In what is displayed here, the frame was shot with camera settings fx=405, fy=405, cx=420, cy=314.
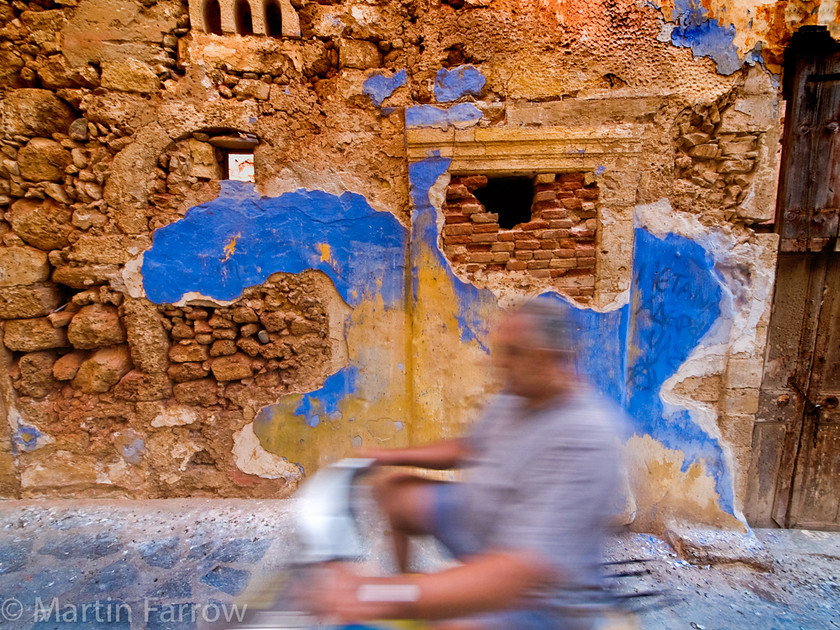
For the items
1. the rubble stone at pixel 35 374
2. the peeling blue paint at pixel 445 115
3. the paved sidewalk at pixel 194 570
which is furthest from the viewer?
the rubble stone at pixel 35 374

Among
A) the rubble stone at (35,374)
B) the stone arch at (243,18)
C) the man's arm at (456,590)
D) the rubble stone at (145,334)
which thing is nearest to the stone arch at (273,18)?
the stone arch at (243,18)

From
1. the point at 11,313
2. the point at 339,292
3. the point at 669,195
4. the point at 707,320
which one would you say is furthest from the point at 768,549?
the point at 11,313

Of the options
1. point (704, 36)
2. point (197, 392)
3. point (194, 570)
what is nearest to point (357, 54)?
point (704, 36)

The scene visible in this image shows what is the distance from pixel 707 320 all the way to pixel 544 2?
7.44ft

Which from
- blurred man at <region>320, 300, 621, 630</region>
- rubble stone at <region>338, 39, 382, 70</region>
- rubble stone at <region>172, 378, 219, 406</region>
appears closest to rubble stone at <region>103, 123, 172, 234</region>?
rubble stone at <region>172, 378, 219, 406</region>

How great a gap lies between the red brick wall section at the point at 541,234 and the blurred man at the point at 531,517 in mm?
1264

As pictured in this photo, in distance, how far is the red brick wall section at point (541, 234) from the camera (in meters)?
2.57

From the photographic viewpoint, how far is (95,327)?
2865 mm

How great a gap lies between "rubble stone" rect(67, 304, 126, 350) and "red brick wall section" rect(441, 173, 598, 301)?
2429 millimetres

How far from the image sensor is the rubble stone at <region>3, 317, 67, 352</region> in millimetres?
2875

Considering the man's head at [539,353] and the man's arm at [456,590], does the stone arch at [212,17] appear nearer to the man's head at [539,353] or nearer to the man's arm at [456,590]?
the man's head at [539,353]

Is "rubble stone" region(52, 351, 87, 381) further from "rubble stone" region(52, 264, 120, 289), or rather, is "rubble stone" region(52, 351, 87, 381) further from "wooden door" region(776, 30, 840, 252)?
"wooden door" region(776, 30, 840, 252)

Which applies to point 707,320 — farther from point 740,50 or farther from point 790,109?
point 740,50

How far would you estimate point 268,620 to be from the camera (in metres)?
1.36
